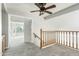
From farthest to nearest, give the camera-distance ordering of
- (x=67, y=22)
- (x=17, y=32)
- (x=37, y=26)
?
(x=37, y=26) < (x=17, y=32) < (x=67, y=22)

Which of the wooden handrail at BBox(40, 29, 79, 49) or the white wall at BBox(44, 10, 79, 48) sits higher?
the white wall at BBox(44, 10, 79, 48)

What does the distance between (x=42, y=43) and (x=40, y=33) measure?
1.39ft

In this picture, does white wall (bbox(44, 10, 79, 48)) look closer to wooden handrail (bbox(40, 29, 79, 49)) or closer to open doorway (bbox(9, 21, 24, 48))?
wooden handrail (bbox(40, 29, 79, 49))

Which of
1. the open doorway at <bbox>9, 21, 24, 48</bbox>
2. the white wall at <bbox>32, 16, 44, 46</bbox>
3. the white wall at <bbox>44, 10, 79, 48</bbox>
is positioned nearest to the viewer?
the white wall at <bbox>44, 10, 79, 48</bbox>

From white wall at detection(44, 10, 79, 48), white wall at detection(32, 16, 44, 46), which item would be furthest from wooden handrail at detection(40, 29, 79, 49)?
white wall at detection(32, 16, 44, 46)

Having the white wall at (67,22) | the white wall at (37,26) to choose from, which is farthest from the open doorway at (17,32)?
the white wall at (67,22)

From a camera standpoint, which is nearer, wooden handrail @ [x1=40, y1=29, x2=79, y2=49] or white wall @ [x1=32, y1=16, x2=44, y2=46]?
wooden handrail @ [x1=40, y1=29, x2=79, y2=49]

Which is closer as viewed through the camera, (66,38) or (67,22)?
(67,22)

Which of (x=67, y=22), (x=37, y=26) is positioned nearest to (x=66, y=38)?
(x=67, y=22)

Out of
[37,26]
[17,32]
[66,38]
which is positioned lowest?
[66,38]

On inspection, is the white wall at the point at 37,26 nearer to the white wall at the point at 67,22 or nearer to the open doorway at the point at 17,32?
the open doorway at the point at 17,32

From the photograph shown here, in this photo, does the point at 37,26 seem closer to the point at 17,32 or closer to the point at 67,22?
the point at 17,32

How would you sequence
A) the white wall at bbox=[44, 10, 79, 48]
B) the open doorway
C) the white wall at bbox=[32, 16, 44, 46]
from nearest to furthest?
the white wall at bbox=[44, 10, 79, 48], the open doorway, the white wall at bbox=[32, 16, 44, 46]

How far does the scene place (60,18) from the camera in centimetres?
258
